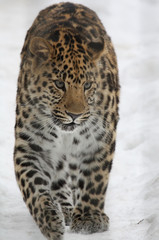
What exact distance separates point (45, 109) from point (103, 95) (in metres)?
0.54

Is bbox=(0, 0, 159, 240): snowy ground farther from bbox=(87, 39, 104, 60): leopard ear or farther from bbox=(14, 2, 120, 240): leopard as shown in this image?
bbox=(87, 39, 104, 60): leopard ear

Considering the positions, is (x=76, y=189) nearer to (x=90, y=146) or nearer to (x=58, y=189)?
(x=58, y=189)

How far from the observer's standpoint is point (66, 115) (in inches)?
206

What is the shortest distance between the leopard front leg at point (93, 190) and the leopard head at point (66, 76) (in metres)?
0.53

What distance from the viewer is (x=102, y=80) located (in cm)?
557

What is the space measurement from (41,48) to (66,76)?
0.35m

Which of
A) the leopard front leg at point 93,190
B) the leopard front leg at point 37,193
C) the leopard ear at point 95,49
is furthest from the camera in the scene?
the leopard front leg at point 93,190

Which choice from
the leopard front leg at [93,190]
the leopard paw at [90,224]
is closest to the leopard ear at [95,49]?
the leopard front leg at [93,190]

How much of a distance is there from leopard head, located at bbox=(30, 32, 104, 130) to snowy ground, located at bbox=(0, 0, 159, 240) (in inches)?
23.0

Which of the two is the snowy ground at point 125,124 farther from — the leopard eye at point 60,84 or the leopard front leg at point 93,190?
the leopard eye at point 60,84

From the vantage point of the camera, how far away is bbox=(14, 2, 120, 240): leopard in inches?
208

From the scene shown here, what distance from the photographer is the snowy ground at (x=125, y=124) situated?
546 centimetres

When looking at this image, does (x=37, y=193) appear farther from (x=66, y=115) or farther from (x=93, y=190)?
(x=66, y=115)

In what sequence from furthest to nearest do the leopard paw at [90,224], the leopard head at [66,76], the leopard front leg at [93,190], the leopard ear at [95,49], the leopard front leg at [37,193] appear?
the leopard front leg at [93,190] → the leopard paw at [90,224] → the leopard ear at [95,49] → the leopard head at [66,76] → the leopard front leg at [37,193]
